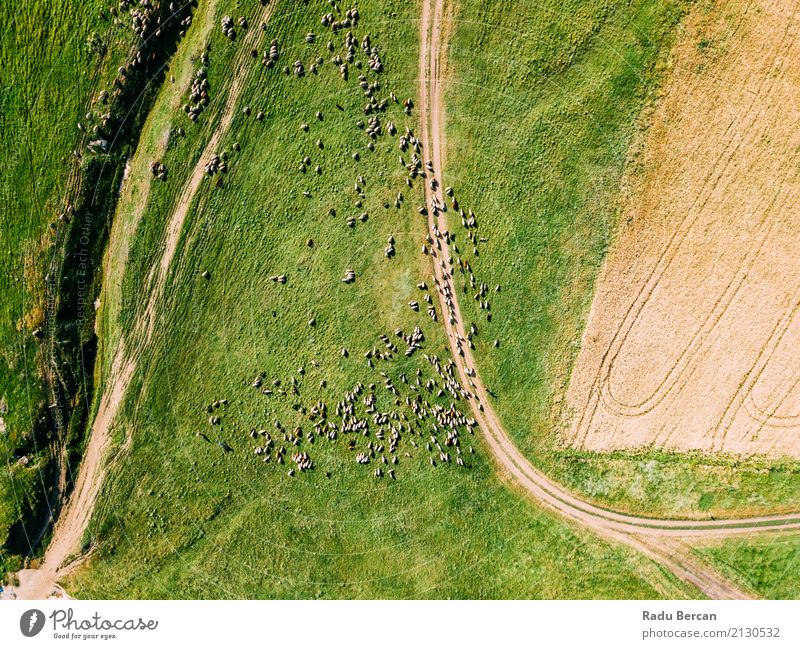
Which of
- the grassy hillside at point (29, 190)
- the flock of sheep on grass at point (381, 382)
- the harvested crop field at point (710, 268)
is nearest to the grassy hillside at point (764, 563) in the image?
the harvested crop field at point (710, 268)

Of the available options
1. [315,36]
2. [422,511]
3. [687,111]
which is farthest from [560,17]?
[422,511]

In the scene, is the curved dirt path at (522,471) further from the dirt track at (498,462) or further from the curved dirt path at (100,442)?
the curved dirt path at (100,442)

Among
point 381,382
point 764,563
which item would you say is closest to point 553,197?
point 381,382

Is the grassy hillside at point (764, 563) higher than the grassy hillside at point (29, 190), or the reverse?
the grassy hillside at point (29, 190)

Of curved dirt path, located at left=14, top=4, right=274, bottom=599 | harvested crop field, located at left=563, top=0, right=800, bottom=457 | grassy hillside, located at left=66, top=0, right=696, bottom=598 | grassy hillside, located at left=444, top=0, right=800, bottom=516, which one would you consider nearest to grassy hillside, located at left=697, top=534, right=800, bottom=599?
grassy hillside, located at left=444, top=0, right=800, bottom=516

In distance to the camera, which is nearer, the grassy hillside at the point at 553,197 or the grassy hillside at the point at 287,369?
the grassy hillside at the point at 553,197

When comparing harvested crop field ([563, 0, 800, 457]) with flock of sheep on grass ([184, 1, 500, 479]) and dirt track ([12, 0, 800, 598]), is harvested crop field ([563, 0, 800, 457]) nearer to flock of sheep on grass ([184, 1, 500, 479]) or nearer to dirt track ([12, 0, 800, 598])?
dirt track ([12, 0, 800, 598])

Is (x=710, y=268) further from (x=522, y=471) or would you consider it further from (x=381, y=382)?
(x=381, y=382)
